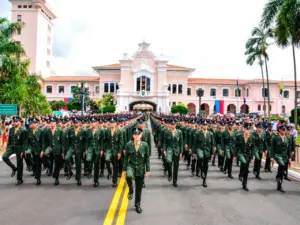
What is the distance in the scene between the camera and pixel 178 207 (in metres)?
6.89

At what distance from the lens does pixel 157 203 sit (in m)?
7.18

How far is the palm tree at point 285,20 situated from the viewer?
19094mm

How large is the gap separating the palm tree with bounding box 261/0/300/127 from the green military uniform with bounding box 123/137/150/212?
15.9 metres

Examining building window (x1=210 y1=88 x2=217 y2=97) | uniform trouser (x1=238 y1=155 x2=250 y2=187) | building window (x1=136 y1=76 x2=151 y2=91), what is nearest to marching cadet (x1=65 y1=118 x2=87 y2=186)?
uniform trouser (x1=238 y1=155 x2=250 y2=187)

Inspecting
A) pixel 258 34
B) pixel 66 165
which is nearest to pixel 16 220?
pixel 66 165

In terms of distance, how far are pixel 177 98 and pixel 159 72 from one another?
7039 millimetres

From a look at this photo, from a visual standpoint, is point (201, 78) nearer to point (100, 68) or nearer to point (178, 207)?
point (100, 68)

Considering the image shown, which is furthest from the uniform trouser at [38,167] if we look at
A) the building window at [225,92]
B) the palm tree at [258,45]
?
the building window at [225,92]

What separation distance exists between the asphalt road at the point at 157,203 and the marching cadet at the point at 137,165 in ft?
1.30

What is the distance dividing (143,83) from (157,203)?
60293mm

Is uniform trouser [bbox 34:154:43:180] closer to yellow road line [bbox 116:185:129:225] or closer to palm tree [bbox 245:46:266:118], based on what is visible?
yellow road line [bbox 116:185:129:225]

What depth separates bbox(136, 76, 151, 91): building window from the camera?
66.8 m

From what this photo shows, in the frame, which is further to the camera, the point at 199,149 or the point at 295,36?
the point at 295,36

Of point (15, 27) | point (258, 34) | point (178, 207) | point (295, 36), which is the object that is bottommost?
point (178, 207)
